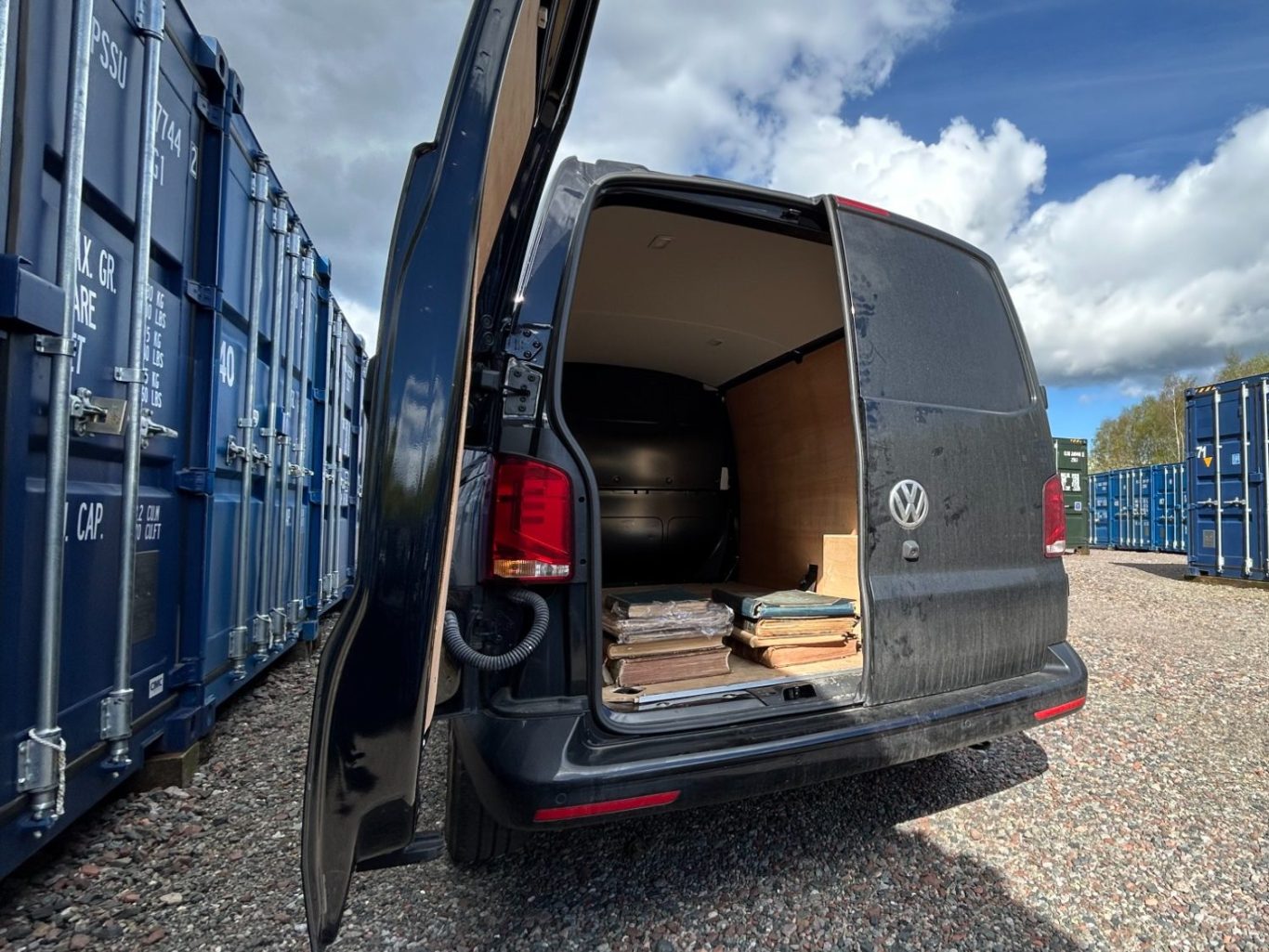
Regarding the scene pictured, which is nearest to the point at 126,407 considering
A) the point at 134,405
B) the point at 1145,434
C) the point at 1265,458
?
the point at 134,405

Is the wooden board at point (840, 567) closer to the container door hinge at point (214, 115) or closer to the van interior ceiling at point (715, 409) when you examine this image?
the van interior ceiling at point (715, 409)

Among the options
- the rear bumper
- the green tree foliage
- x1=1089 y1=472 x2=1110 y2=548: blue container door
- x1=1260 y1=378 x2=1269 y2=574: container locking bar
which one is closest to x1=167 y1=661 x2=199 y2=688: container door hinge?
the rear bumper

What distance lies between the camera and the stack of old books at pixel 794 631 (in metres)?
2.41

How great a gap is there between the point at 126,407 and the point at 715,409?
3.23 metres

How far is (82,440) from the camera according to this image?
1.99 m

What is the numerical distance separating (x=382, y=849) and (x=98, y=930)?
1.39 m

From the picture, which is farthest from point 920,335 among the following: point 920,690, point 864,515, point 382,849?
point 382,849

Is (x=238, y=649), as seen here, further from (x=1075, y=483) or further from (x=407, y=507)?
(x=1075, y=483)

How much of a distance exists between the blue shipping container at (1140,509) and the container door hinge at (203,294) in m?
18.2

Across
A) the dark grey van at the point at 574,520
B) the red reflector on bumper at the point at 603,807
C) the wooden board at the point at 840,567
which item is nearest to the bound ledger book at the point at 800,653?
the dark grey van at the point at 574,520

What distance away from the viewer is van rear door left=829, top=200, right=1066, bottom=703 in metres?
1.93

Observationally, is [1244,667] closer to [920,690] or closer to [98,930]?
[920,690]

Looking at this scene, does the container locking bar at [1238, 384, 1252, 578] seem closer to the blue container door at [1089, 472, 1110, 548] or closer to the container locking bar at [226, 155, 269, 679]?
the blue container door at [1089, 472, 1110, 548]

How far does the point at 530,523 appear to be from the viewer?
1580 millimetres
